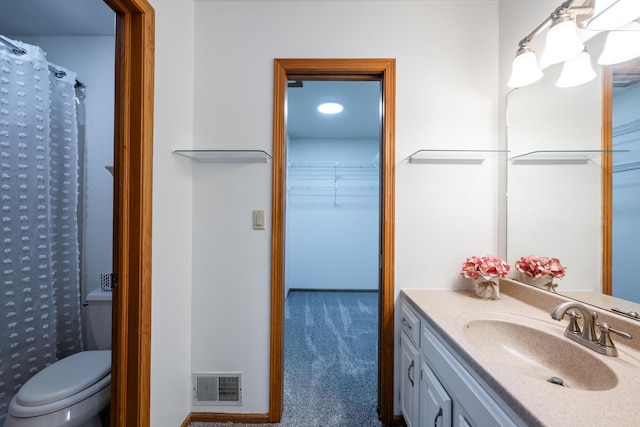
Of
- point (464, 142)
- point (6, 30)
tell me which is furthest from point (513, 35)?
point (6, 30)

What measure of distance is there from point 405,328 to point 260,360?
0.88 meters

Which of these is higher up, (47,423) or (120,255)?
(120,255)

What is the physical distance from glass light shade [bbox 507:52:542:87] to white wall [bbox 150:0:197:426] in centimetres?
178

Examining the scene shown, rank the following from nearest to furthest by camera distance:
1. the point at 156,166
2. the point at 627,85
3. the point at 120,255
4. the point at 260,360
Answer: the point at 627,85 → the point at 120,255 → the point at 156,166 → the point at 260,360

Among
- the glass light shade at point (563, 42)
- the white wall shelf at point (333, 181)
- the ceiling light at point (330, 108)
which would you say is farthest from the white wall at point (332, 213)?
the glass light shade at point (563, 42)

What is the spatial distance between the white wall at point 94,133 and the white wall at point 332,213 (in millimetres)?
2455

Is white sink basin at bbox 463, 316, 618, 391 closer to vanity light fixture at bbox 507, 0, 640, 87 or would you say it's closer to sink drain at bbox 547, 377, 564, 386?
sink drain at bbox 547, 377, 564, 386

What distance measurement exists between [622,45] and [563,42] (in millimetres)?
195

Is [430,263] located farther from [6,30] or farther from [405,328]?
[6,30]

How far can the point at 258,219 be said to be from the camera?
1515mm

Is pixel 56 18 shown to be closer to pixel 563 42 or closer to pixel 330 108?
pixel 330 108

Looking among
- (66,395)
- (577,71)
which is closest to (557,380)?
(577,71)

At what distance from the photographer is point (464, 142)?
154 cm

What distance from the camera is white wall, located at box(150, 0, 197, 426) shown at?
1.21 meters
